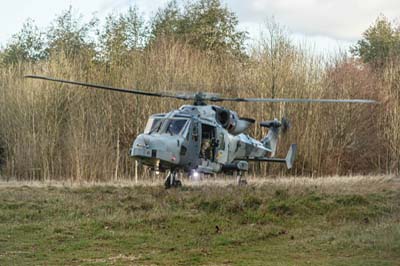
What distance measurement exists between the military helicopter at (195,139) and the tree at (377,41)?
71.9 feet

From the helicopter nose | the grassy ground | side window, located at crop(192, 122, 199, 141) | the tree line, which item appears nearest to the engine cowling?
side window, located at crop(192, 122, 199, 141)

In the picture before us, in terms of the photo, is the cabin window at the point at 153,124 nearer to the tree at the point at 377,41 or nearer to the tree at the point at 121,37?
the tree at the point at 121,37

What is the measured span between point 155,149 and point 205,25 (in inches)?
887

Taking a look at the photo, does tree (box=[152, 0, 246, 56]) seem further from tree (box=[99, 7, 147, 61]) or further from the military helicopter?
the military helicopter

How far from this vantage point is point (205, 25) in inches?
1423

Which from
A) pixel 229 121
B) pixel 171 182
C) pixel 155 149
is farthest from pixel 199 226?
pixel 229 121

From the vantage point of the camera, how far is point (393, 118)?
27.2 m

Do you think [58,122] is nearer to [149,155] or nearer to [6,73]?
[6,73]

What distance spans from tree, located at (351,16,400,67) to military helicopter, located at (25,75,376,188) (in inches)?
863

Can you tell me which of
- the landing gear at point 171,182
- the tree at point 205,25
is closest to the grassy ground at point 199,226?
the landing gear at point 171,182

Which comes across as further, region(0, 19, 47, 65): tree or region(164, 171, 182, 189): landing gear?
region(0, 19, 47, 65): tree

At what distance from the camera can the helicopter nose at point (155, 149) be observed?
14578 mm

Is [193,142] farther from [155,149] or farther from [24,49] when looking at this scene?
[24,49]

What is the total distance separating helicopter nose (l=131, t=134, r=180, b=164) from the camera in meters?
14.6
